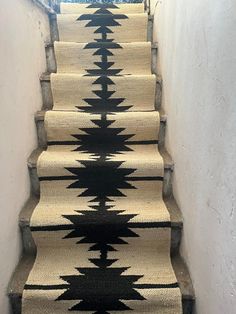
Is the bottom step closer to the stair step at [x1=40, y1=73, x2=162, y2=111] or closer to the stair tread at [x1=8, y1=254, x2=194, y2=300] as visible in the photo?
the stair tread at [x1=8, y1=254, x2=194, y2=300]

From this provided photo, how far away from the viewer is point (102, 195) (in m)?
1.39

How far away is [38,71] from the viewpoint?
1.63 m

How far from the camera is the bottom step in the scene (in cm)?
106

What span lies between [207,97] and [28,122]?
84 centimetres

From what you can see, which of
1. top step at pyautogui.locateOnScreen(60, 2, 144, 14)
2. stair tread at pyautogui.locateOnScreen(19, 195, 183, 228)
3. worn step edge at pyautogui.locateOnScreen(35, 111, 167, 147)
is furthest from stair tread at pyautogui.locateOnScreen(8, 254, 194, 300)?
top step at pyautogui.locateOnScreen(60, 2, 144, 14)

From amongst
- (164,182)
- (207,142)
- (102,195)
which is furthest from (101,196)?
(207,142)

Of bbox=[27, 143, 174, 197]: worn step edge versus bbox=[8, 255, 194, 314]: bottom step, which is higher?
bbox=[27, 143, 174, 197]: worn step edge

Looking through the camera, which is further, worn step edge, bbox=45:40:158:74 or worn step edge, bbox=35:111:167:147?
worn step edge, bbox=45:40:158:74

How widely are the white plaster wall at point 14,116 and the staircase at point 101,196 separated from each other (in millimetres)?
63

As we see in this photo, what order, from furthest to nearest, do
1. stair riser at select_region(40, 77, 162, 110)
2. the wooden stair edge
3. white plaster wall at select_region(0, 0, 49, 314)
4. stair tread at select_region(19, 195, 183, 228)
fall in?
stair riser at select_region(40, 77, 162, 110) < the wooden stair edge < stair tread at select_region(19, 195, 183, 228) < white plaster wall at select_region(0, 0, 49, 314)

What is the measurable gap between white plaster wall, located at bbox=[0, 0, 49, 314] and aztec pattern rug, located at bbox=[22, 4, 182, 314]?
89 mm

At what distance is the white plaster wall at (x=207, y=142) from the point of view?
2.39ft

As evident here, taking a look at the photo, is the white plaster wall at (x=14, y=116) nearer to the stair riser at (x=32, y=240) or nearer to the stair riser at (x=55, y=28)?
the stair riser at (x=32, y=240)

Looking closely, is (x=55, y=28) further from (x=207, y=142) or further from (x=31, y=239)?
(x=207, y=142)
